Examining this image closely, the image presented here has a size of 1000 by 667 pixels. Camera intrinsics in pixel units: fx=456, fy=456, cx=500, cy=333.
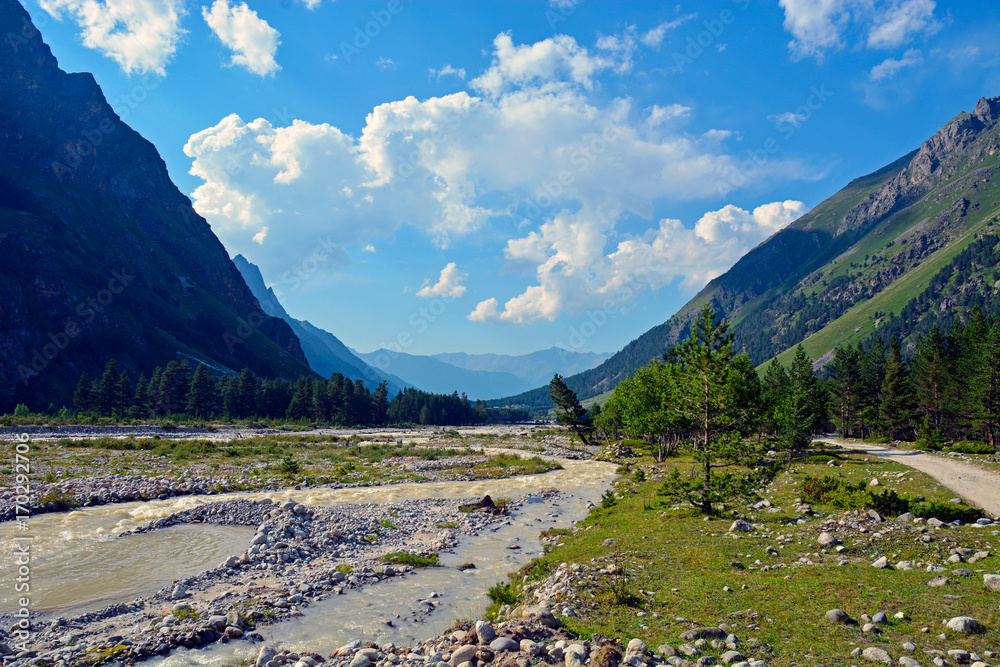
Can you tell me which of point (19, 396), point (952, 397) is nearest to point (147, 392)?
point (19, 396)

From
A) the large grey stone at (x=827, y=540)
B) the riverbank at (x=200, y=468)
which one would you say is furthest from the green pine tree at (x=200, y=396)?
the large grey stone at (x=827, y=540)

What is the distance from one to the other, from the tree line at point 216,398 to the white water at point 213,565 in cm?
11061

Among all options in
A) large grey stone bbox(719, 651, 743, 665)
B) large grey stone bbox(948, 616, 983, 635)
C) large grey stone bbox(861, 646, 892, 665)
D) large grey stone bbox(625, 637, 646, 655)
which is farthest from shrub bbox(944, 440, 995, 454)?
large grey stone bbox(625, 637, 646, 655)

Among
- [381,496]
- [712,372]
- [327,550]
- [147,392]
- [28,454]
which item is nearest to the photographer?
[327,550]

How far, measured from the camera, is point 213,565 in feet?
63.8

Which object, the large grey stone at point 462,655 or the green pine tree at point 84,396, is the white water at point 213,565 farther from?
the green pine tree at point 84,396

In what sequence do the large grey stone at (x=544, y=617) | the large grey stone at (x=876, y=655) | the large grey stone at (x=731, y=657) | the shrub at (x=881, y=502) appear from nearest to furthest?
1. the large grey stone at (x=876, y=655)
2. the large grey stone at (x=731, y=657)
3. the large grey stone at (x=544, y=617)
4. the shrub at (x=881, y=502)

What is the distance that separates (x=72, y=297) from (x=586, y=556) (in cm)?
22257

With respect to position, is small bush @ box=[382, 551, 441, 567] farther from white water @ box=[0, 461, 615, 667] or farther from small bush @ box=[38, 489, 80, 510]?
small bush @ box=[38, 489, 80, 510]

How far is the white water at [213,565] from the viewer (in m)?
13.1

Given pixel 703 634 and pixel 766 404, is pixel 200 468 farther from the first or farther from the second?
pixel 766 404

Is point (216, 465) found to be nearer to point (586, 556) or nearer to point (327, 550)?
point (327, 550)

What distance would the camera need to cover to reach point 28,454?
156ft

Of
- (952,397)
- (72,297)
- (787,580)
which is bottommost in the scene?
(787,580)
